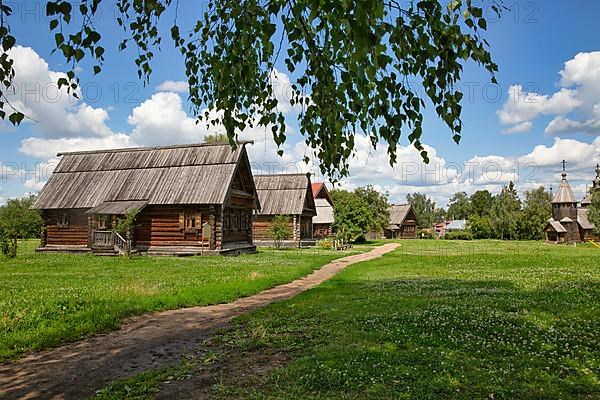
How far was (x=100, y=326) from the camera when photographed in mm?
9406

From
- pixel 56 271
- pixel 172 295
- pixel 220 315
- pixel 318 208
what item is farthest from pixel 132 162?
pixel 318 208

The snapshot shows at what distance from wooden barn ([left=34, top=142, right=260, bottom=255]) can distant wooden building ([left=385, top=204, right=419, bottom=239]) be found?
62.2 meters

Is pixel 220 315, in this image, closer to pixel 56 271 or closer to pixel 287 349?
pixel 287 349

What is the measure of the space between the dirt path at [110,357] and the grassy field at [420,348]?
633 millimetres

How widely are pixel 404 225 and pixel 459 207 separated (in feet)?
197

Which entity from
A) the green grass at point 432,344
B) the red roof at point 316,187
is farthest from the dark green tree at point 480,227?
the green grass at point 432,344

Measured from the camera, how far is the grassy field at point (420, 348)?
5266 millimetres

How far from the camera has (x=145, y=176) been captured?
32.9 m

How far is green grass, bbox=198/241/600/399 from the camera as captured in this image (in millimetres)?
5254

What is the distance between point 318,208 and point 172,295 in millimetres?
47800

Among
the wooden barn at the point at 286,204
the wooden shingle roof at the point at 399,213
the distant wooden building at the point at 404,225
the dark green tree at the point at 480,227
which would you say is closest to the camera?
the wooden barn at the point at 286,204

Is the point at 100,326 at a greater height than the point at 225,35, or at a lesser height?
lesser

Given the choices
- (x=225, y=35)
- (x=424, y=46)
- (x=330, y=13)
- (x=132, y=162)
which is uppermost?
(x=132, y=162)

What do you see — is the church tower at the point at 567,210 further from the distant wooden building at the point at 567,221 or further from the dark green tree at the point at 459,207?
the dark green tree at the point at 459,207
